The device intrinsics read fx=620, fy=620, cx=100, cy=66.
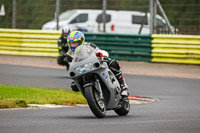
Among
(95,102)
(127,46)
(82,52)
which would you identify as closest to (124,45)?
(127,46)

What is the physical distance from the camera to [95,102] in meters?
8.91

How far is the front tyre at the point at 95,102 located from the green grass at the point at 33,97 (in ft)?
7.20

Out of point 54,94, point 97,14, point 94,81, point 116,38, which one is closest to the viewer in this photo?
point 94,81

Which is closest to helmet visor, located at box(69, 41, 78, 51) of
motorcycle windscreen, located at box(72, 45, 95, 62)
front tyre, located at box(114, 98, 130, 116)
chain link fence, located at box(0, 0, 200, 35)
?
motorcycle windscreen, located at box(72, 45, 95, 62)

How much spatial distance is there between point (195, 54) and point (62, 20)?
33.7 feet

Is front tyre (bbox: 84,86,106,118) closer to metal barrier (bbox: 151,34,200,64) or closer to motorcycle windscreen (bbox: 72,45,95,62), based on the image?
motorcycle windscreen (bbox: 72,45,95,62)

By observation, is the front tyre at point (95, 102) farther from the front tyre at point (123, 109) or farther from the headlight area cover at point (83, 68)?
the front tyre at point (123, 109)

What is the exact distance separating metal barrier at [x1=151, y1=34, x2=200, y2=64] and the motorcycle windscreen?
1295 centimetres

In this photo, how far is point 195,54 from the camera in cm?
2200

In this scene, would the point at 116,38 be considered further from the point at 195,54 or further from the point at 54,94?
the point at 54,94

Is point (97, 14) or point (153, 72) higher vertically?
point (97, 14)

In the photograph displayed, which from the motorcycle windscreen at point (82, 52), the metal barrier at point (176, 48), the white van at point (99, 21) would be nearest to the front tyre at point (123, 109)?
the motorcycle windscreen at point (82, 52)

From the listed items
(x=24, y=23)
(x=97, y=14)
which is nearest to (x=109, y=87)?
(x=24, y=23)

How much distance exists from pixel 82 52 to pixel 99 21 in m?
20.0
